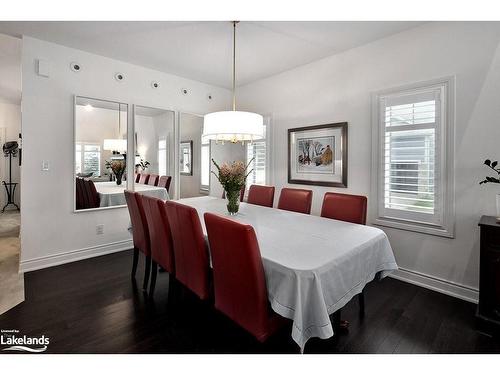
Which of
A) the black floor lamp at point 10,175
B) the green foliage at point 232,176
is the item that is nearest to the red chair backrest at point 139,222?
the green foliage at point 232,176

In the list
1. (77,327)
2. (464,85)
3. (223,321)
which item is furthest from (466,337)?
(77,327)

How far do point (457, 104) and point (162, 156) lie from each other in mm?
3824

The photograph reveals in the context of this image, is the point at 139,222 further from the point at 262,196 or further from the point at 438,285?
the point at 438,285

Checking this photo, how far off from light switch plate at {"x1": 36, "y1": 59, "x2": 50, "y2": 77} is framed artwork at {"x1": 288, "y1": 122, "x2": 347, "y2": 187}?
3181 millimetres

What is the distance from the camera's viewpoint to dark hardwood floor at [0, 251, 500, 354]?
1.84 m

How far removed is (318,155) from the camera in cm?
374

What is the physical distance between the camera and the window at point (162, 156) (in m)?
4.29

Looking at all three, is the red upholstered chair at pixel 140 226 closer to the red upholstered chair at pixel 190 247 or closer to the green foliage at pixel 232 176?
the red upholstered chair at pixel 190 247

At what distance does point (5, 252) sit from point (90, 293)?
212cm

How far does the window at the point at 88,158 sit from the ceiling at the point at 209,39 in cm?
123

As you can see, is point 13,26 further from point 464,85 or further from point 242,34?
point 464,85

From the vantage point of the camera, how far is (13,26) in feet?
9.21
